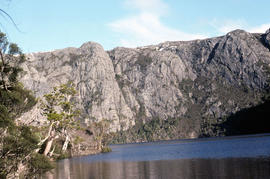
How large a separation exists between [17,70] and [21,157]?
9.02 meters

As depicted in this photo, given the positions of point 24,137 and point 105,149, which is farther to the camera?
point 105,149

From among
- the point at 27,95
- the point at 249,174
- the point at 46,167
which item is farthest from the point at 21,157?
the point at 249,174

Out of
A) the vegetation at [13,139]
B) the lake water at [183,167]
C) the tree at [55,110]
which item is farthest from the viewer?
the tree at [55,110]

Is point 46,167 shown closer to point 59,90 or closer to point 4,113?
point 4,113

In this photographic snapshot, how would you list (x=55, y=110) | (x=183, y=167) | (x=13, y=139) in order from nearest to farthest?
1. (x=13, y=139)
2. (x=183, y=167)
3. (x=55, y=110)

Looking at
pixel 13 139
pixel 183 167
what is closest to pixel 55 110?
pixel 183 167

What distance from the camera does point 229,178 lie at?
31.7 metres

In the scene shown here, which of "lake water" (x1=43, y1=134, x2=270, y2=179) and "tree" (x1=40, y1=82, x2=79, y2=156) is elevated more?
"tree" (x1=40, y1=82, x2=79, y2=156)

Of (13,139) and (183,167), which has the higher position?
(13,139)

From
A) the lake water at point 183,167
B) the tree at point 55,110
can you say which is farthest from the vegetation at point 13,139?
the tree at point 55,110

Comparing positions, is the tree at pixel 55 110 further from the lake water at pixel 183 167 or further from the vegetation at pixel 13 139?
the vegetation at pixel 13 139

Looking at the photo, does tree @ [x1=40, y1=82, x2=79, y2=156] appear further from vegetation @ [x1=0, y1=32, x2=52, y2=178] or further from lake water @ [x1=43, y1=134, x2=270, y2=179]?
vegetation @ [x1=0, y1=32, x2=52, y2=178]

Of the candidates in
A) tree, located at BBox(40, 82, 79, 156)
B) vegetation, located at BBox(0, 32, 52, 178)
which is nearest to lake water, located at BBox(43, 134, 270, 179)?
tree, located at BBox(40, 82, 79, 156)

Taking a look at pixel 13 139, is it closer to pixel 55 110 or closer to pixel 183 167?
pixel 183 167
